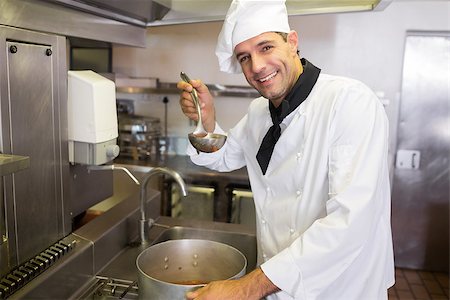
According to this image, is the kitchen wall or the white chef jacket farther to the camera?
the kitchen wall

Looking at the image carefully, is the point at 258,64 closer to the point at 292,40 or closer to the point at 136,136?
the point at 292,40

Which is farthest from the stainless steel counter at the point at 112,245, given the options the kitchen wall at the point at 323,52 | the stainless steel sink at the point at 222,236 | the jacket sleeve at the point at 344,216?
the kitchen wall at the point at 323,52

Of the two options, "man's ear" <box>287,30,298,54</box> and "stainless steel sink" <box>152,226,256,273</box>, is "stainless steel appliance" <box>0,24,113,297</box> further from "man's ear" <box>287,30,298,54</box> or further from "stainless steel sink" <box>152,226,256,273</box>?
"man's ear" <box>287,30,298,54</box>

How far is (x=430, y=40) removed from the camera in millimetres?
3482

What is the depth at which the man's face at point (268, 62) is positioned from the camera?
1.23 m

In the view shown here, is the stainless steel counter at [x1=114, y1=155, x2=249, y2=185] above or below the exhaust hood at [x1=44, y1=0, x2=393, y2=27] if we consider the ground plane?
below

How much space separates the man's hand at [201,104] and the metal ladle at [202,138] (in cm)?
3

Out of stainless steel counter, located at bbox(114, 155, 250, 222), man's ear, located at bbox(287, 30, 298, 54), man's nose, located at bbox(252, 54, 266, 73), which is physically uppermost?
man's ear, located at bbox(287, 30, 298, 54)

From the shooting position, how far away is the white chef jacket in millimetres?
1078

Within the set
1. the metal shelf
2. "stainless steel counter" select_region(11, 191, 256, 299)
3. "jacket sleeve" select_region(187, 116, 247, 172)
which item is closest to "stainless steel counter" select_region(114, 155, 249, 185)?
the metal shelf

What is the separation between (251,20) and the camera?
1213mm

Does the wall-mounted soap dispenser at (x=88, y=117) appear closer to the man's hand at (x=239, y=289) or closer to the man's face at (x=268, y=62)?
the man's face at (x=268, y=62)

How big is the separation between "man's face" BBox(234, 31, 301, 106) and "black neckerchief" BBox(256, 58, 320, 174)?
0.11 feet

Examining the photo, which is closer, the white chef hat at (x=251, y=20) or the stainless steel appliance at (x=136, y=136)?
the white chef hat at (x=251, y=20)
